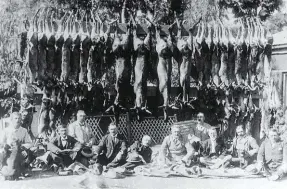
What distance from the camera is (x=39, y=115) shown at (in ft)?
32.0

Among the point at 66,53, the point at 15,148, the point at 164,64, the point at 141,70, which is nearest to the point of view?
the point at 15,148

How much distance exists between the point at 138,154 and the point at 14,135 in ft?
8.53

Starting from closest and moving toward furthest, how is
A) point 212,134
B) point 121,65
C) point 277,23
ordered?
point 212,134 → point 121,65 → point 277,23

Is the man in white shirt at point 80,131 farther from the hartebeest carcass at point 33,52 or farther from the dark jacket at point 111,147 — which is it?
the hartebeest carcass at point 33,52

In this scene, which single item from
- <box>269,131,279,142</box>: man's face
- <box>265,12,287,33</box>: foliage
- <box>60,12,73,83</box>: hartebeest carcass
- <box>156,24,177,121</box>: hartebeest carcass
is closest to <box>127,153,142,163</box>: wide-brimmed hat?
<box>156,24,177,121</box>: hartebeest carcass

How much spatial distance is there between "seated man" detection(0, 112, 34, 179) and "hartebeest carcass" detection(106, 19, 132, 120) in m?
2.52

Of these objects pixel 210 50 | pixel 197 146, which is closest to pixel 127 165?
pixel 197 146

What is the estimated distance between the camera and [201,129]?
10.2 metres

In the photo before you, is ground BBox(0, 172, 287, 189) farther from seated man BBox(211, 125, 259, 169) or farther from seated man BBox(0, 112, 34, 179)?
seated man BBox(211, 125, 259, 169)

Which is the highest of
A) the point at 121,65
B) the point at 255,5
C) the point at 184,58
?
the point at 255,5

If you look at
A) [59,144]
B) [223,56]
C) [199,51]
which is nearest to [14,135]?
[59,144]

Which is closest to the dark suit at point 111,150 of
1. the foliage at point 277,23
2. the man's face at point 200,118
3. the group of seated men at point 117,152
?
the group of seated men at point 117,152

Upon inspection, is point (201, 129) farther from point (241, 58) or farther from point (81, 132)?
point (81, 132)

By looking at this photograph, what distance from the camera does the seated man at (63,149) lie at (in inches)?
330
